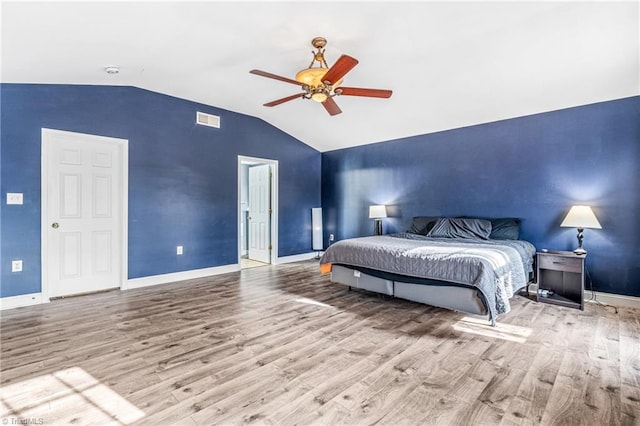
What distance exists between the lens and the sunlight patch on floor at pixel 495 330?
108 inches

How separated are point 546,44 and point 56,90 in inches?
213

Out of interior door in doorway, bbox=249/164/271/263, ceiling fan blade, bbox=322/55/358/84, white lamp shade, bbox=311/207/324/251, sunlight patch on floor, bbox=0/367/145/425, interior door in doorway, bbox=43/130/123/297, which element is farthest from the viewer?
white lamp shade, bbox=311/207/324/251

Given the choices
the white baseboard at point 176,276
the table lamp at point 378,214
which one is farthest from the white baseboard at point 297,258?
the table lamp at point 378,214

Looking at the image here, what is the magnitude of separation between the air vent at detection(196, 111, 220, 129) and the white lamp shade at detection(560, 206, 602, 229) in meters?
5.17

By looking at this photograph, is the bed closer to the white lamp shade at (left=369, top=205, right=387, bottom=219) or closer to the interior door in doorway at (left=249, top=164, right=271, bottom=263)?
the white lamp shade at (left=369, top=205, right=387, bottom=219)

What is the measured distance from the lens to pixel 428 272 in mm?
3264

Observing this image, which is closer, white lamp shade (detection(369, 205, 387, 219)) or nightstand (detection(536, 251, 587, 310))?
A: nightstand (detection(536, 251, 587, 310))

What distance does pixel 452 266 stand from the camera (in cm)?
Result: 311

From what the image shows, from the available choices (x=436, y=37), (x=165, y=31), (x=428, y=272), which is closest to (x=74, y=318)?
(x=165, y=31)

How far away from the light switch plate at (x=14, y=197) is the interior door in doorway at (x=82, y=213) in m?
0.24

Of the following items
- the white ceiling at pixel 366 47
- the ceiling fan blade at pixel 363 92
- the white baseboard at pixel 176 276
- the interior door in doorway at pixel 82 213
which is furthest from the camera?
the white baseboard at pixel 176 276

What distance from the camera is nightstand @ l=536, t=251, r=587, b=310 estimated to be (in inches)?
137

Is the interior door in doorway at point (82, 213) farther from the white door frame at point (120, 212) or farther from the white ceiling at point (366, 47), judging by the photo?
the white ceiling at point (366, 47)

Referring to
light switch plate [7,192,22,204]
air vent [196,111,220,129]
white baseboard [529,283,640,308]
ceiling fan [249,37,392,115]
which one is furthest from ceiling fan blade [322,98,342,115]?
white baseboard [529,283,640,308]
